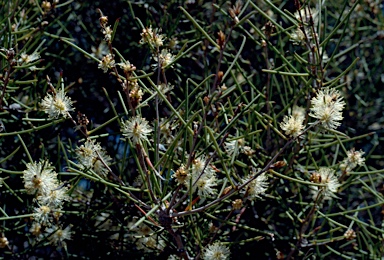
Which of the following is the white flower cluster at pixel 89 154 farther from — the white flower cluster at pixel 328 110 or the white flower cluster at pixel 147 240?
the white flower cluster at pixel 328 110

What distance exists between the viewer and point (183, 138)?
119cm

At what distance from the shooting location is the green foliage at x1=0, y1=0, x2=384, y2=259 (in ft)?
3.69

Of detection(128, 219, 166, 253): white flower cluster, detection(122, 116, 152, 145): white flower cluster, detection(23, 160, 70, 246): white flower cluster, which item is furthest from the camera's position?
detection(128, 219, 166, 253): white flower cluster

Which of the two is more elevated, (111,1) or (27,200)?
(111,1)

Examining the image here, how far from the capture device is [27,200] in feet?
4.45

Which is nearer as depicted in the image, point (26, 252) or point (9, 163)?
point (26, 252)

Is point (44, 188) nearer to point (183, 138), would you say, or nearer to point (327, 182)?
point (183, 138)

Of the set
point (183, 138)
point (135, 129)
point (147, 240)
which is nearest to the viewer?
point (135, 129)

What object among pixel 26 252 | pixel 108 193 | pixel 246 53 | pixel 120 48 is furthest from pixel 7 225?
pixel 246 53

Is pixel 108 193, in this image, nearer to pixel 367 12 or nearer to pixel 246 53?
pixel 246 53

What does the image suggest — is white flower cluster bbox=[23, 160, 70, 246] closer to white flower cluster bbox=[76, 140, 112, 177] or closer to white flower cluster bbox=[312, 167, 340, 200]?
white flower cluster bbox=[76, 140, 112, 177]

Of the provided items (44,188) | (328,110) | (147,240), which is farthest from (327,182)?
(44,188)

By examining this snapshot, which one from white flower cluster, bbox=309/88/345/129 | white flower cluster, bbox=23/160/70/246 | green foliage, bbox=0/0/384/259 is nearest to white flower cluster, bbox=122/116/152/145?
green foliage, bbox=0/0/384/259

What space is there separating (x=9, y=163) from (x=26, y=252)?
248mm
